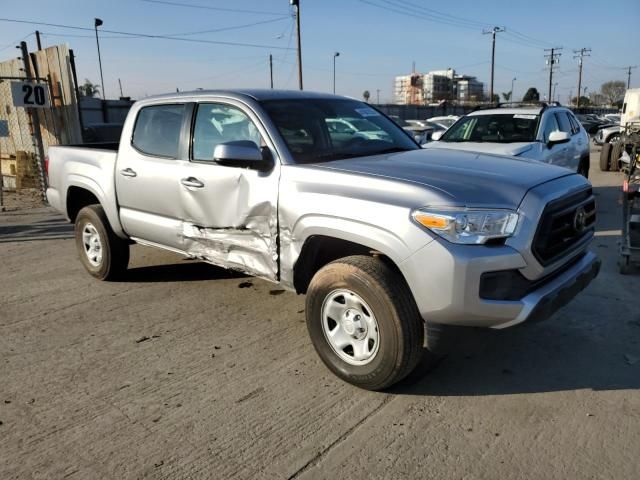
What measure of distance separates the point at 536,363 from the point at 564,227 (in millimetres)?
1014

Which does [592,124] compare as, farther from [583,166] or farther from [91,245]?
[91,245]

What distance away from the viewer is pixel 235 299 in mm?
5012

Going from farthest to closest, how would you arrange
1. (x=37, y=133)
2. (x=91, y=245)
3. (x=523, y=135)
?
(x=37, y=133)
(x=523, y=135)
(x=91, y=245)

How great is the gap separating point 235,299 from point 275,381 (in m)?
1.62

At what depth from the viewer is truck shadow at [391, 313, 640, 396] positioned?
3.38 m

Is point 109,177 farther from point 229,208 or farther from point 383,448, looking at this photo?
point 383,448

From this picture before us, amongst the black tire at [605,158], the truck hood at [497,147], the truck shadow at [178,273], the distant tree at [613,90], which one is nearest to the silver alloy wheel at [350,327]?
the truck shadow at [178,273]

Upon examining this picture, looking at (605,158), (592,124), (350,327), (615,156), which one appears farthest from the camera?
(592,124)

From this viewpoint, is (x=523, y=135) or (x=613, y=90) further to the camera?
(x=613, y=90)

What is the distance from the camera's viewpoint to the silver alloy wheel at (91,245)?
5.59 m

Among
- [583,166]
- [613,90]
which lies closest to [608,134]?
[583,166]

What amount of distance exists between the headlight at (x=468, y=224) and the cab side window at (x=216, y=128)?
5.47ft

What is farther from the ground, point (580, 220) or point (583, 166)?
point (580, 220)

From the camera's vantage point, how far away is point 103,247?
17.9ft
